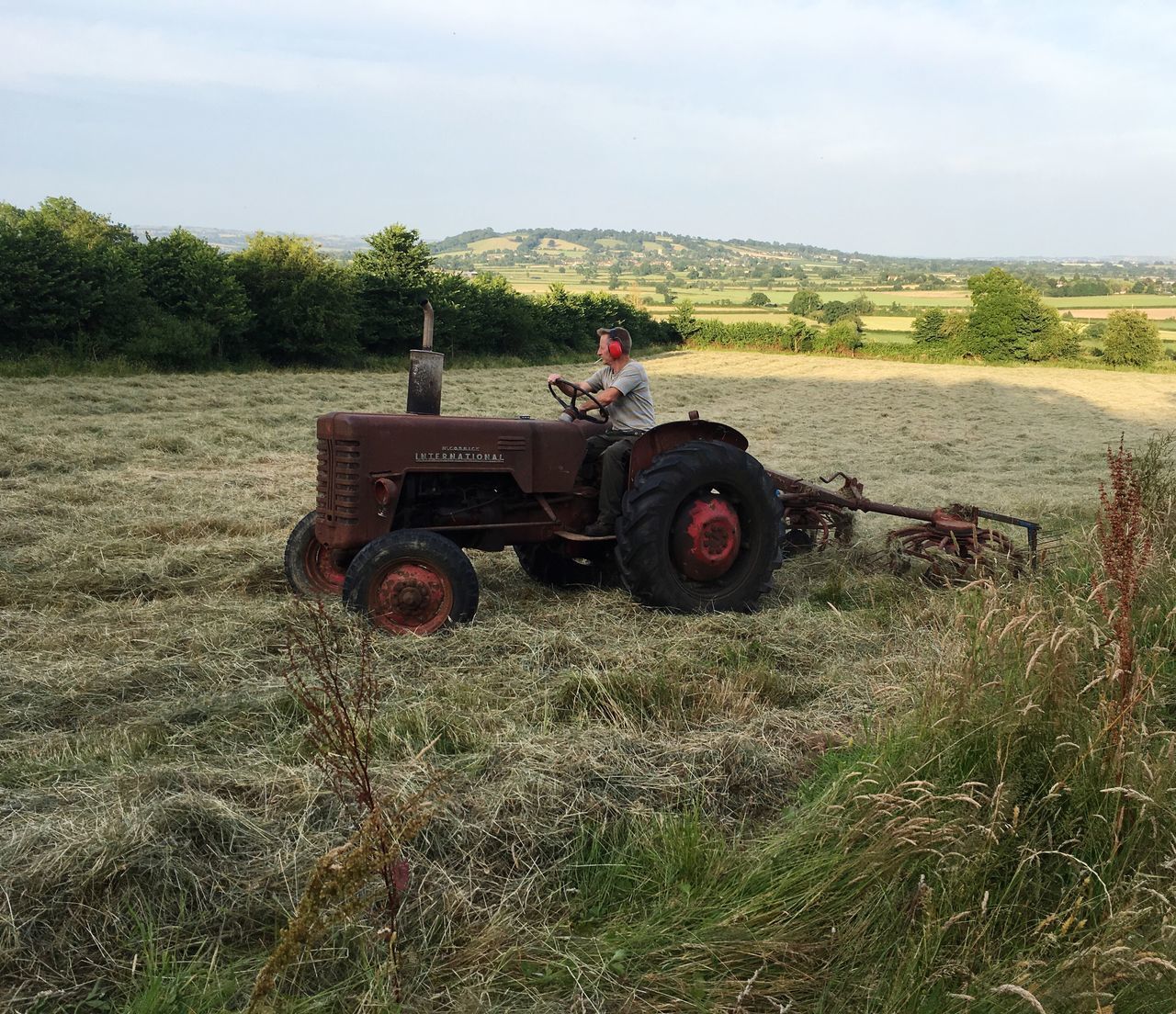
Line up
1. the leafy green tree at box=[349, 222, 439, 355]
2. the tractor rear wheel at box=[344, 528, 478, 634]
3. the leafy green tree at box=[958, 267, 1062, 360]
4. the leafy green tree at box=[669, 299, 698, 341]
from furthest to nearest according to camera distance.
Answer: the leafy green tree at box=[669, 299, 698, 341], the leafy green tree at box=[958, 267, 1062, 360], the leafy green tree at box=[349, 222, 439, 355], the tractor rear wheel at box=[344, 528, 478, 634]

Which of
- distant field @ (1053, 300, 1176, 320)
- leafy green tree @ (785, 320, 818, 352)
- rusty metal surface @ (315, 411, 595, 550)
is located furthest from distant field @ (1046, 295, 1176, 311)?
rusty metal surface @ (315, 411, 595, 550)

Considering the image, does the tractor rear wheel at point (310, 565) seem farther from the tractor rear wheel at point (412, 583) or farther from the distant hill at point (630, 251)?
the distant hill at point (630, 251)

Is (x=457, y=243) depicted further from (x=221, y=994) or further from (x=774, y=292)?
(x=221, y=994)

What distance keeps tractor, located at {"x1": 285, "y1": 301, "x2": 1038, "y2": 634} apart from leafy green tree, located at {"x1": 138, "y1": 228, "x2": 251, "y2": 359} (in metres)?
16.9

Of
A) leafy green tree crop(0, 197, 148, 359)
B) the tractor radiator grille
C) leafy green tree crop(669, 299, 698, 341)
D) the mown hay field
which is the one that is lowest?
the mown hay field

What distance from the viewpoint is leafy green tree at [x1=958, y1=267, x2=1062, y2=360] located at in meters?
36.3

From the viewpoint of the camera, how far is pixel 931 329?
38.6 meters

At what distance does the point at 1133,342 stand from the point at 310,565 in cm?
3666

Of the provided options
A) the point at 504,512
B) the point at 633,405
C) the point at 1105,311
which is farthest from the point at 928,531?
the point at 1105,311

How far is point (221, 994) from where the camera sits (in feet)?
7.19

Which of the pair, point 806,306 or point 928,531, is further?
point 806,306

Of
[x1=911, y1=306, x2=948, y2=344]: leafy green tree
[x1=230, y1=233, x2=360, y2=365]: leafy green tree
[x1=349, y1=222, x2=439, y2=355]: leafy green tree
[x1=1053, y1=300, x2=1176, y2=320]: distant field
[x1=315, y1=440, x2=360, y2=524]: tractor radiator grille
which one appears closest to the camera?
[x1=315, y1=440, x2=360, y2=524]: tractor radiator grille

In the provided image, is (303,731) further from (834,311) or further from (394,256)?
(834,311)

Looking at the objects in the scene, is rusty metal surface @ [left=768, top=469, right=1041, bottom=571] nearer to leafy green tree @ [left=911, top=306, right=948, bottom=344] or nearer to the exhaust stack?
the exhaust stack
